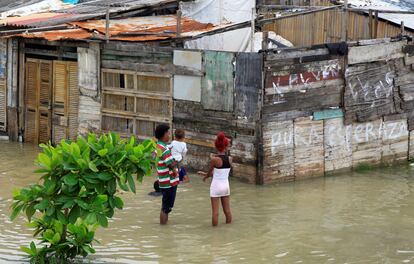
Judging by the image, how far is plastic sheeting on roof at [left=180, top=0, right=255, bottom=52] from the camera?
16641 millimetres

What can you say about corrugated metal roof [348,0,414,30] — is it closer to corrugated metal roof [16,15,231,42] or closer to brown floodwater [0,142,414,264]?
corrugated metal roof [16,15,231,42]

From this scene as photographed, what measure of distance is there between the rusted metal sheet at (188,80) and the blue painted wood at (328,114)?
1.86 metres

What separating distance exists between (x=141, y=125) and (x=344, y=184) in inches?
140

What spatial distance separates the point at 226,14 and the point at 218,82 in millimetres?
3864

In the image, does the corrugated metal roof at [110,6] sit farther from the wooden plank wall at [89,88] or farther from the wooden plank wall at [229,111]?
the wooden plank wall at [229,111]

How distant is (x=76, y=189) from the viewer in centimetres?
870

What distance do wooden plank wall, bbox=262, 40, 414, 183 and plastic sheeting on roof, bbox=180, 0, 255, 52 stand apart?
3031 millimetres

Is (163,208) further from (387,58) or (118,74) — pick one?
(387,58)

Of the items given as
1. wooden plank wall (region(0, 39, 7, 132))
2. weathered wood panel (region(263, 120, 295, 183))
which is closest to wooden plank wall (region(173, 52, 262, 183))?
weathered wood panel (region(263, 120, 295, 183))

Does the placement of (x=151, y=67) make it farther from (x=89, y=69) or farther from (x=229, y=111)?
(x=229, y=111)

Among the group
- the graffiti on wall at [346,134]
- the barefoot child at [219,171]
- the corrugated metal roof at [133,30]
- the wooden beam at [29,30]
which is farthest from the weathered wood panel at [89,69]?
the barefoot child at [219,171]

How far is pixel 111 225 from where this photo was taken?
11.2 metres

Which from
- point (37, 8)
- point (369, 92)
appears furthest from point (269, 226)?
point (37, 8)

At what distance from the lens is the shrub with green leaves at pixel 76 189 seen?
8672mm
